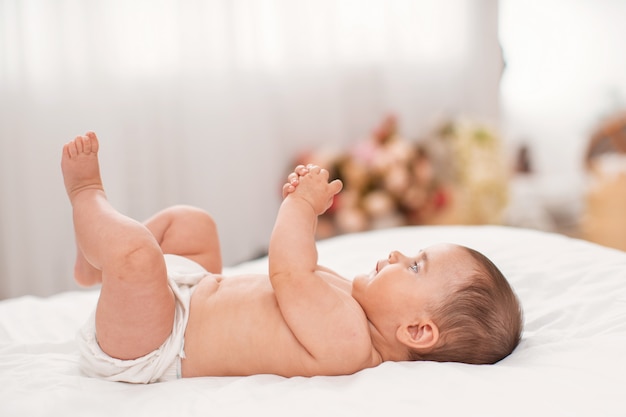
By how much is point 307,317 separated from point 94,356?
1.24 ft

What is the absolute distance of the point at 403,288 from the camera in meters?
1.13

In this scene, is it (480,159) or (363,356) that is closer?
(363,356)

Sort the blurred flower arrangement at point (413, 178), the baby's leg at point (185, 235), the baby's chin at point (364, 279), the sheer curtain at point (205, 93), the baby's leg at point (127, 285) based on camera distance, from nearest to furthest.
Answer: the baby's leg at point (127, 285), the baby's chin at point (364, 279), the baby's leg at point (185, 235), the sheer curtain at point (205, 93), the blurred flower arrangement at point (413, 178)

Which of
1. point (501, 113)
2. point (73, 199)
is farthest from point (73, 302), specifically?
point (501, 113)

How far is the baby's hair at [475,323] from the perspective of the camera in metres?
1.08

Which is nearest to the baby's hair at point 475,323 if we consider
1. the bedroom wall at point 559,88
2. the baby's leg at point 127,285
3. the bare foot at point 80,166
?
the baby's leg at point 127,285

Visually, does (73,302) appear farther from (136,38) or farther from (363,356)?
(136,38)

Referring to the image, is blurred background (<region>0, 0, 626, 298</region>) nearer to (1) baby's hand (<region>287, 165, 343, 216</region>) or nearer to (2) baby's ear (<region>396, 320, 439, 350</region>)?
(1) baby's hand (<region>287, 165, 343, 216</region>)

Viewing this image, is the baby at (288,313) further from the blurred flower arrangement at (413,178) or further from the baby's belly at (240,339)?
the blurred flower arrangement at (413,178)

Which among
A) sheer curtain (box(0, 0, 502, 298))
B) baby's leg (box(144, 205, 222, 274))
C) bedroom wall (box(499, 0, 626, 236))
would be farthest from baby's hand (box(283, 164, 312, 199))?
bedroom wall (box(499, 0, 626, 236))

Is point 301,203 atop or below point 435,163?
atop

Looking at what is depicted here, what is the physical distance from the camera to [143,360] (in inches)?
42.7

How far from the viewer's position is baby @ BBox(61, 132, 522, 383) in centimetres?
106

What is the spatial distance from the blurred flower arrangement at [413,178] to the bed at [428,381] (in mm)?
1657
